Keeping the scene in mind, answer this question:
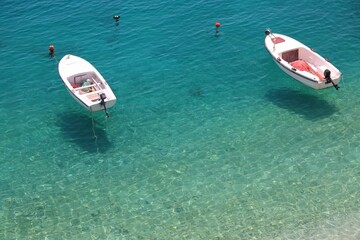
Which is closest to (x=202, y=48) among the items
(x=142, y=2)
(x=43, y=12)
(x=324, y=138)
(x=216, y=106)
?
(x=216, y=106)

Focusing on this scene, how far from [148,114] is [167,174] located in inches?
280

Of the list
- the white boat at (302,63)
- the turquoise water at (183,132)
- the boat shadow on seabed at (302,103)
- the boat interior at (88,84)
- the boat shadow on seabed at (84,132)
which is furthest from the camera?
the boat shadow on seabed at (302,103)

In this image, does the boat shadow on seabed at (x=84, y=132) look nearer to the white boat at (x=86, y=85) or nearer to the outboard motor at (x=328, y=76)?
the white boat at (x=86, y=85)

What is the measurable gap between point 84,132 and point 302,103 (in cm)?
1674

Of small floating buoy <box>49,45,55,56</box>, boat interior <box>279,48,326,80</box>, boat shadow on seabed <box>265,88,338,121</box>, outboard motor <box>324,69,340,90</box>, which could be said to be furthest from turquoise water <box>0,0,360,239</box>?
outboard motor <box>324,69,340,90</box>

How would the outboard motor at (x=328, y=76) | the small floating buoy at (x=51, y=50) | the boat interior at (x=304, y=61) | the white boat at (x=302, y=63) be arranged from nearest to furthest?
the outboard motor at (x=328, y=76) → the white boat at (x=302, y=63) → the boat interior at (x=304, y=61) → the small floating buoy at (x=51, y=50)

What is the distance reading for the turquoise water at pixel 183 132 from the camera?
90.2ft

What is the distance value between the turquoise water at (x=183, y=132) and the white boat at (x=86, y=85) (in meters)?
2.08

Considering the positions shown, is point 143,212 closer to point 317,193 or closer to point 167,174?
point 167,174

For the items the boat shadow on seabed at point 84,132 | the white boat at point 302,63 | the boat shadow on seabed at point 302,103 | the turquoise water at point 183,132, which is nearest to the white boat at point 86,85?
the boat shadow on seabed at point 84,132

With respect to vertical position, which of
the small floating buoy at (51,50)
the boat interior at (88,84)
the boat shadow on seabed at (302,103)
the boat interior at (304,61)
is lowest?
the boat shadow on seabed at (302,103)

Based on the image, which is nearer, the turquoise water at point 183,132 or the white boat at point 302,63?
the turquoise water at point 183,132

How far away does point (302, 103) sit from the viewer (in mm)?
35750

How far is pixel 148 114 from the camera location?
119 feet
